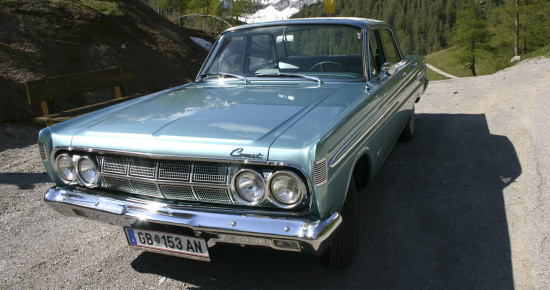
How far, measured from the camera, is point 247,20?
19094 mm

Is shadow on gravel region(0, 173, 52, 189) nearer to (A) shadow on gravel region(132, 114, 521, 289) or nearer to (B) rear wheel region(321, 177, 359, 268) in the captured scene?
(A) shadow on gravel region(132, 114, 521, 289)

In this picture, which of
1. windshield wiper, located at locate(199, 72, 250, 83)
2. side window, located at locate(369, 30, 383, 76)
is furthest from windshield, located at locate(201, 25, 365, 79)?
side window, located at locate(369, 30, 383, 76)

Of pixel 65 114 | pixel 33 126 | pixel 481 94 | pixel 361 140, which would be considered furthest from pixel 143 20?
pixel 361 140

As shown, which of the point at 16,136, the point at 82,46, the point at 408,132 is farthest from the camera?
the point at 82,46

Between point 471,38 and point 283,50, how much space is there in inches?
1992

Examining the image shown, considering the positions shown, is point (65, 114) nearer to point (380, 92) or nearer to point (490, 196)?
point (380, 92)

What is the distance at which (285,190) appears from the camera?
229cm

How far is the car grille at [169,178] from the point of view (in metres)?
2.38

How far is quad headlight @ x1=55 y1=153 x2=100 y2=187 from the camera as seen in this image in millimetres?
2711

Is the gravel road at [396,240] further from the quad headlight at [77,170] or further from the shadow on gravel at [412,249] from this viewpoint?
the quad headlight at [77,170]

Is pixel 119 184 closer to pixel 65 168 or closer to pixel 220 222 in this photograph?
pixel 65 168

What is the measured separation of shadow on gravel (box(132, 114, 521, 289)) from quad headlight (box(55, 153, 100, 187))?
752 mm

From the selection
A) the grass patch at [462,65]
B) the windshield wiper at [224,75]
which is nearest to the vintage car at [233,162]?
the windshield wiper at [224,75]

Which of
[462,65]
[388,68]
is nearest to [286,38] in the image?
[388,68]
